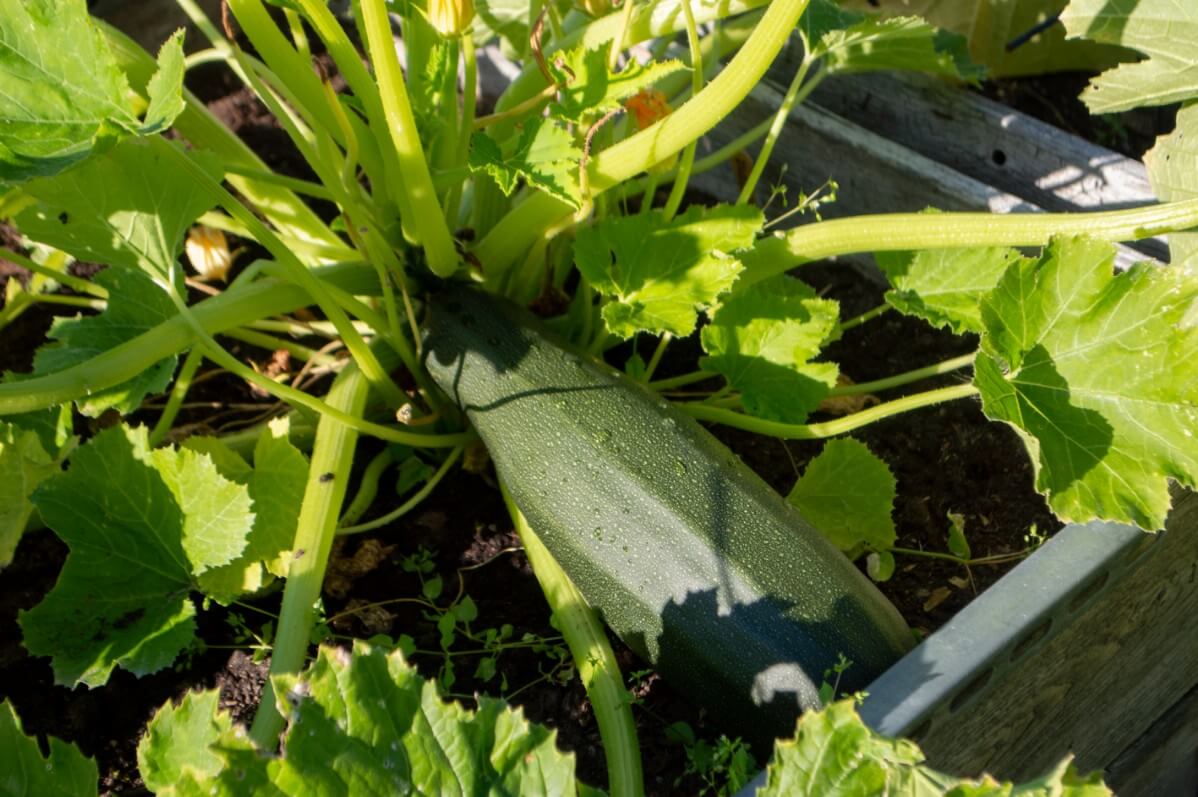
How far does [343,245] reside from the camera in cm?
182

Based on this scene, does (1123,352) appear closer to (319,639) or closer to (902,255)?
(902,255)

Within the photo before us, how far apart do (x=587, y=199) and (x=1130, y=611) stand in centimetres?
80

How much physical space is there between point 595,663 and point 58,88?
2.69 feet

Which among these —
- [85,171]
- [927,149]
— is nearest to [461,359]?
[85,171]

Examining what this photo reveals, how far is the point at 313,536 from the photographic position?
1.43 meters

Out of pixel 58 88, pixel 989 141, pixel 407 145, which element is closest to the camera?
pixel 58 88

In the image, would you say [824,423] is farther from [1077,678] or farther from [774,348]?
[1077,678]

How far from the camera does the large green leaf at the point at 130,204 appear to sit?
1.40 m

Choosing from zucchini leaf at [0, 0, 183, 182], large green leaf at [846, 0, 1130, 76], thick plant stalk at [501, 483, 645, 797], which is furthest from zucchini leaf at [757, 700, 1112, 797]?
large green leaf at [846, 0, 1130, 76]

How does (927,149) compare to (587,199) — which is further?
(927,149)

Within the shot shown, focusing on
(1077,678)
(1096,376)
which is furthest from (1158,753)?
(1096,376)

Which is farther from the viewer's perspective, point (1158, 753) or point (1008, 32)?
point (1008, 32)

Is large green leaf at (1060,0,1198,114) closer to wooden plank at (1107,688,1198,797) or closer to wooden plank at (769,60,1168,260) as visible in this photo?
wooden plank at (769,60,1168,260)

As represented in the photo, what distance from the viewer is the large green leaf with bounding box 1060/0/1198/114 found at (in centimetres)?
139
